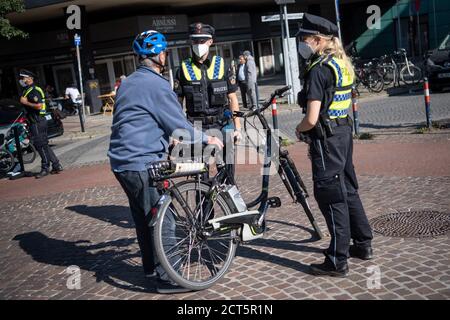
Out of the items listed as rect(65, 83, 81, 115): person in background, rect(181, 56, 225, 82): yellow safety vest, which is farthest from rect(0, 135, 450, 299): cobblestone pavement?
rect(65, 83, 81, 115): person in background

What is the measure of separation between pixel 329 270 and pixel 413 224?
1476mm

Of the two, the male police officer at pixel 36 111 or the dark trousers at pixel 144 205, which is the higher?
the male police officer at pixel 36 111

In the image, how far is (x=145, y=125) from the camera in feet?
13.1

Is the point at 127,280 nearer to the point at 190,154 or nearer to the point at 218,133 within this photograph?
the point at 190,154

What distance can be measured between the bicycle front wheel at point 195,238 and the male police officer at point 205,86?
3.52ft

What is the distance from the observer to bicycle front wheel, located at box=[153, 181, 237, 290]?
4.02 m

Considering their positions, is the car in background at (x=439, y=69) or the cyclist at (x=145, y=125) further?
the car in background at (x=439, y=69)

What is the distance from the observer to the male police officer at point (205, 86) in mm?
5270

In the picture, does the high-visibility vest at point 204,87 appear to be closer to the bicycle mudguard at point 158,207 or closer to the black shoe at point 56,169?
the bicycle mudguard at point 158,207

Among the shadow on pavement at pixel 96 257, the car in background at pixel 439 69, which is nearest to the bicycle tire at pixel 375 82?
the car in background at pixel 439 69

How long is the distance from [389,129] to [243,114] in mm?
6941

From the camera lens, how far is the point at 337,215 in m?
4.04

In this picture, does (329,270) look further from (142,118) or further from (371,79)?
(371,79)

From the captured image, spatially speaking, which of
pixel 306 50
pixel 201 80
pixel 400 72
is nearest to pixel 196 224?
pixel 306 50
